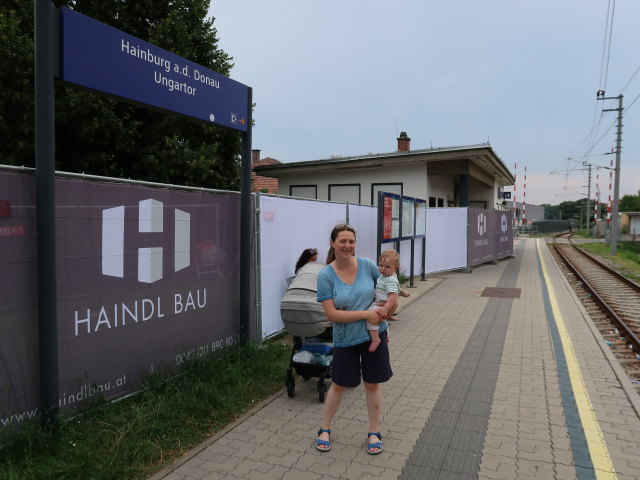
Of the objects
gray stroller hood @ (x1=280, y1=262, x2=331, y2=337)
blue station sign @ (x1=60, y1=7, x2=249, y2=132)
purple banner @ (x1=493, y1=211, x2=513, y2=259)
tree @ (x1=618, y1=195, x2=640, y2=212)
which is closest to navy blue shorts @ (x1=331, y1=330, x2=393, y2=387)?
gray stroller hood @ (x1=280, y1=262, x2=331, y2=337)

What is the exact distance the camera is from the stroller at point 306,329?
449cm

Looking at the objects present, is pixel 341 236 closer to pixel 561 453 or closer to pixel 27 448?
pixel 561 453

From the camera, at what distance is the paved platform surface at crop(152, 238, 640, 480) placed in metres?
3.25

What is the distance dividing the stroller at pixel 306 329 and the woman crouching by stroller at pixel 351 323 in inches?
36.9

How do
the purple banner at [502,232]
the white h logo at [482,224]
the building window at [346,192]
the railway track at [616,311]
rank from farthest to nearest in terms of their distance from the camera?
the purple banner at [502,232] → the building window at [346,192] → the white h logo at [482,224] → the railway track at [616,311]

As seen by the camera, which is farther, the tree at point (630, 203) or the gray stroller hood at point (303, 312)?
the tree at point (630, 203)

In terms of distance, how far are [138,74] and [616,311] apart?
10.5 m

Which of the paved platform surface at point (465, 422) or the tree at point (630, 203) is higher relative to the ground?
the tree at point (630, 203)

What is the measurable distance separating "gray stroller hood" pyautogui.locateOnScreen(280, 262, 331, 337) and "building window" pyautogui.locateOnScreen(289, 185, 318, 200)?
14993 millimetres

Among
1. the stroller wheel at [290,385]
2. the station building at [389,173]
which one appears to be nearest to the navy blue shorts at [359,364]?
the stroller wheel at [290,385]

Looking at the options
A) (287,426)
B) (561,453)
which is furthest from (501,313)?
(287,426)

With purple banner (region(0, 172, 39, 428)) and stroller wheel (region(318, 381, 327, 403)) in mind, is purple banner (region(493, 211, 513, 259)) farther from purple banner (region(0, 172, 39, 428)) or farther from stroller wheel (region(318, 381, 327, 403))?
purple banner (region(0, 172, 39, 428))

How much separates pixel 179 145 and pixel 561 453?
1308 cm

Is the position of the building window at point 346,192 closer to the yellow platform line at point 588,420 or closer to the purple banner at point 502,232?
the purple banner at point 502,232
